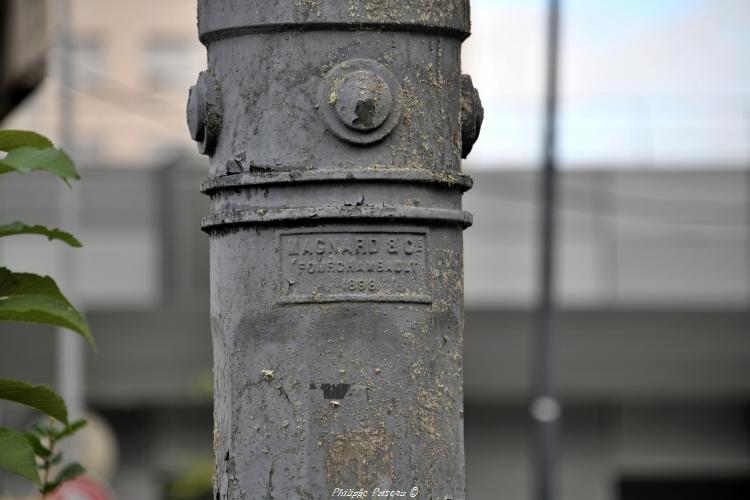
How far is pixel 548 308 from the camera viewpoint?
15383mm

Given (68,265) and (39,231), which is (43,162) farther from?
(68,265)

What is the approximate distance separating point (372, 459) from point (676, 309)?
1585cm

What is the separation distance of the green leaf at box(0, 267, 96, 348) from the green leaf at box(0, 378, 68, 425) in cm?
16

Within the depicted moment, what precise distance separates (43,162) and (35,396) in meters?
0.49

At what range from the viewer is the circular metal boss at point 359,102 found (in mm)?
2691

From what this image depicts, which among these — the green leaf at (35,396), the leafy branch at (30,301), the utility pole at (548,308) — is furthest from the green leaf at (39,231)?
the utility pole at (548,308)

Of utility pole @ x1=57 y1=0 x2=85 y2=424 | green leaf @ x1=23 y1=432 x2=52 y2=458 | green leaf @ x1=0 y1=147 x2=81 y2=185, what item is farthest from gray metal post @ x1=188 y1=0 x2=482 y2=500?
utility pole @ x1=57 y1=0 x2=85 y2=424

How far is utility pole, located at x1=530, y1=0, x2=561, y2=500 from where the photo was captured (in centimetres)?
1516

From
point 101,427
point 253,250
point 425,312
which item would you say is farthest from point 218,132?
point 101,427

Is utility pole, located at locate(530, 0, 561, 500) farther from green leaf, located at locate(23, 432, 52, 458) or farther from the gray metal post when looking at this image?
the gray metal post

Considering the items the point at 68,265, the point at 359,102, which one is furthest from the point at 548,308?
the point at 359,102

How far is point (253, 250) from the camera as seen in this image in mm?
2721

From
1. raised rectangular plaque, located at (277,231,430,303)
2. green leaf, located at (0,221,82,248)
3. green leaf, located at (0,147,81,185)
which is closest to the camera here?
raised rectangular plaque, located at (277,231,430,303)

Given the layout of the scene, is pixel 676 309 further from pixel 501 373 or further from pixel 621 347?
pixel 501 373
